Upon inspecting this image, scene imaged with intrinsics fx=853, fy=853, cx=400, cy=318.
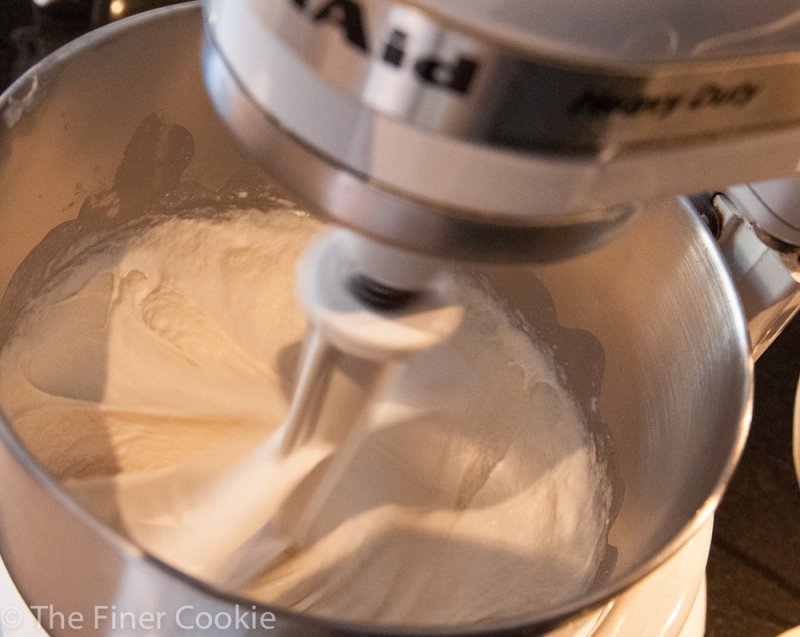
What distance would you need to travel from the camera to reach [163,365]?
0.75m

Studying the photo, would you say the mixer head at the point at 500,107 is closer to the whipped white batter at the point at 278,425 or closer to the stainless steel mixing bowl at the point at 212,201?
the stainless steel mixing bowl at the point at 212,201

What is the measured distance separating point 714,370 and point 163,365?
461mm

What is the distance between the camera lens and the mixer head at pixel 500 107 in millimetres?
244

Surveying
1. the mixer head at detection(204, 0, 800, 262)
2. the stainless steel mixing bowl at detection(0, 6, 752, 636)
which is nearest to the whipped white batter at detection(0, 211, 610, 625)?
the stainless steel mixing bowl at detection(0, 6, 752, 636)

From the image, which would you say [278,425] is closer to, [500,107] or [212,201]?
[212,201]

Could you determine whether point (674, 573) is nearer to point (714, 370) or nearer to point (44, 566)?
point (714, 370)

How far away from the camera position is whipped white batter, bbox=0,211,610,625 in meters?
0.64

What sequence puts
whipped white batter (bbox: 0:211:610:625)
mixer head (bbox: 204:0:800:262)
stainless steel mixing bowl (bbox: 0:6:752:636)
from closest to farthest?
mixer head (bbox: 204:0:800:262)
stainless steel mixing bowl (bbox: 0:6:752:636)
whipped white batter (bbox: 0:211:610:625)

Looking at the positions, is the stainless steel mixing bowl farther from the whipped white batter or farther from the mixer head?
the mixer head

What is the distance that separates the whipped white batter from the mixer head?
312mm

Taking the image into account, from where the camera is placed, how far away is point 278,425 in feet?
2.47

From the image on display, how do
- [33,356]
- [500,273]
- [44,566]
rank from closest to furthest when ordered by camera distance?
[44,566], [33,356], [500,273]

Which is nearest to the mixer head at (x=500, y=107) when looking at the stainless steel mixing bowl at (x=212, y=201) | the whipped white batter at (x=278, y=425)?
the stainless steel mixing bowl at (x=212, y=201)

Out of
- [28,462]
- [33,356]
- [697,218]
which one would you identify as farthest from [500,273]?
[28,462]
